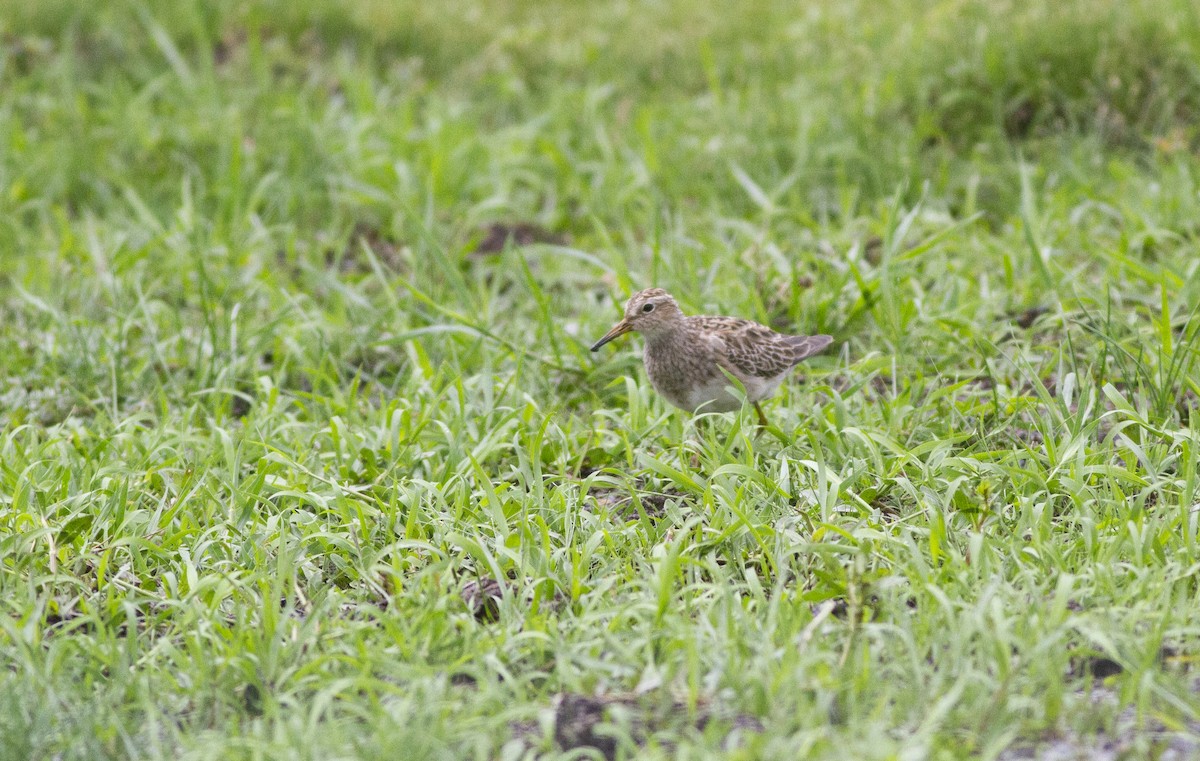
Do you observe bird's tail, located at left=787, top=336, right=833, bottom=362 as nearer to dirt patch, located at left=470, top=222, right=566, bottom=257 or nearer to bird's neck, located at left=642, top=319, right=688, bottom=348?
bird's neck, located at left=642, top=319, right=688, bottom=348

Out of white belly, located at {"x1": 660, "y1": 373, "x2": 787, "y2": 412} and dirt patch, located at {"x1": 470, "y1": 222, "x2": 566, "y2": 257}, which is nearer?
white belly, located at {"x1": 660, "y1": 373, "x2": 787, "y2": 412}

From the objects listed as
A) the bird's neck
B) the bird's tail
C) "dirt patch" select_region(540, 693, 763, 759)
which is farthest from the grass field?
the bird's neck

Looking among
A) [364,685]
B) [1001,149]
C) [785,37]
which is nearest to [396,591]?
[364,685]

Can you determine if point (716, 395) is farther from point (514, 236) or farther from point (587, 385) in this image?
point (514, 236)

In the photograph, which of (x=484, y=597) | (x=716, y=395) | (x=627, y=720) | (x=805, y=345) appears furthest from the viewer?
(x=805, y=345)

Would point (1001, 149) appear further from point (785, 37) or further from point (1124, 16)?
point (785, 37)

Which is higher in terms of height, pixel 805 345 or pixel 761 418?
pixel 805 345

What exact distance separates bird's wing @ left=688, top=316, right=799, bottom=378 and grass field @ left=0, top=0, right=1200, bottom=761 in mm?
194

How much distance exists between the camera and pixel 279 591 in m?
4.32

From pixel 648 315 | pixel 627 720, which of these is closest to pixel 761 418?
pixel 648 315

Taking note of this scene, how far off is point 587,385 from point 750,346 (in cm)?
94

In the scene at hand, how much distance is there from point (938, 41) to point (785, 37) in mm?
1787

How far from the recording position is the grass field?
12.6 ft

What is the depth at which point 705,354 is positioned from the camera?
565cm
